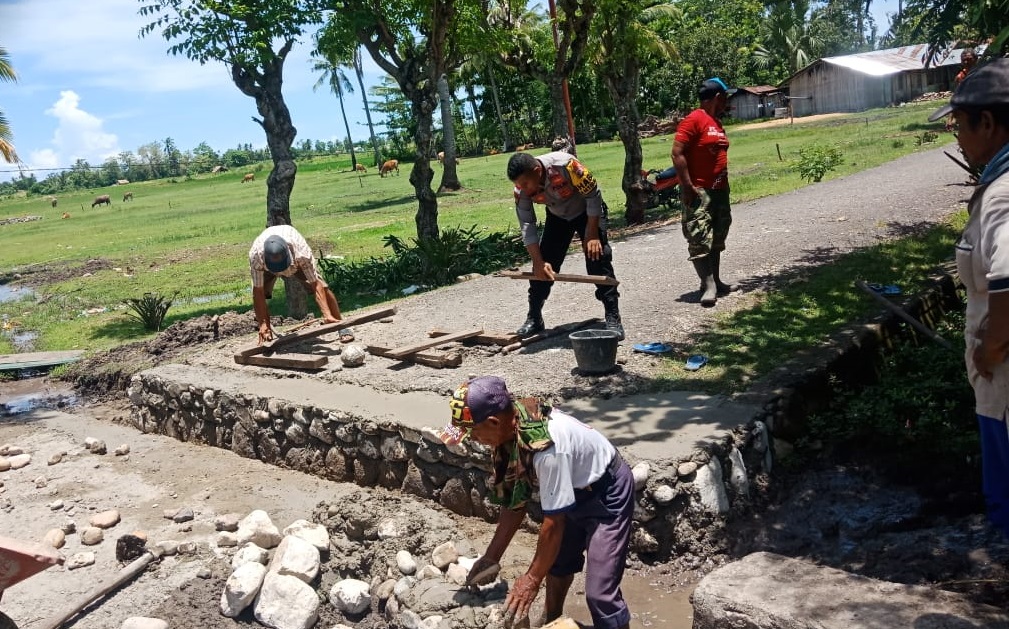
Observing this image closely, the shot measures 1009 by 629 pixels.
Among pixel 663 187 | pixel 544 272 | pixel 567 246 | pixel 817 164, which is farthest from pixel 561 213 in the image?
pixel 817 164

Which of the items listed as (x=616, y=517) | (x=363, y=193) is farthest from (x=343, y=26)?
(x=363, y=193)

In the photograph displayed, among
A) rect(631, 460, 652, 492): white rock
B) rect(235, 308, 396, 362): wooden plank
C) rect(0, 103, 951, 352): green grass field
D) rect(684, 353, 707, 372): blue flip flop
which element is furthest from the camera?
rect(0, 103, 951, 352): green grass field

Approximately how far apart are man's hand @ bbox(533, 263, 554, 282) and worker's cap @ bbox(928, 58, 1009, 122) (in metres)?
3.89

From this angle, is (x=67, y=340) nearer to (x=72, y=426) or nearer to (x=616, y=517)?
(x=72, y=426)

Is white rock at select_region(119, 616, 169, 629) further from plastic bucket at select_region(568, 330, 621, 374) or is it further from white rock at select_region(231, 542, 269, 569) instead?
plastic bucket at select_region(568, 330, 621, 374)

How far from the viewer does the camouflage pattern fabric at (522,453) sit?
3334 millimetres

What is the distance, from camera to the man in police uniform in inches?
244

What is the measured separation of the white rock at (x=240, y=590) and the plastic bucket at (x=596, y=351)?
103 inches

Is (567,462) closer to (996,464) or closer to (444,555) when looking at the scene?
(996,464)

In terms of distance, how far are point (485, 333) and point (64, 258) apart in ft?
62.3

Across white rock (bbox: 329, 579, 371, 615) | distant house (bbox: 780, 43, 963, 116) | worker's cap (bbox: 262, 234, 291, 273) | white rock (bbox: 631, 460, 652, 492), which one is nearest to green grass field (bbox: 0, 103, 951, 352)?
worker's cap (bbox: 262, 234, 291, 273)

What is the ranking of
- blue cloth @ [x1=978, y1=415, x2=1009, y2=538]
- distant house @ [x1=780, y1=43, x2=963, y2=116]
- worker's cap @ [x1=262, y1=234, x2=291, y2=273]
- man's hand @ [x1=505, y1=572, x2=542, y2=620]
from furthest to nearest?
1. distant house @ [x1=780, y1=43, x2=963, y2=116]
2. worker's cap @ [x1=262, y1=234, x2=291, y2=273]
3. man's hand @ [x1=505, y1=572, x2=542, y2=620]
4. blue cloth @ [x1=978, y1=415, x2=1009, y2=538]

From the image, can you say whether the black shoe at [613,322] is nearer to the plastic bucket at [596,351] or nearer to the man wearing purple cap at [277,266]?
the plastic bucket at [596,351]

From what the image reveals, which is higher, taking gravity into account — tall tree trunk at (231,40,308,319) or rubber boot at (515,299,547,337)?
tall tree trunk at (231,40,308,319)
